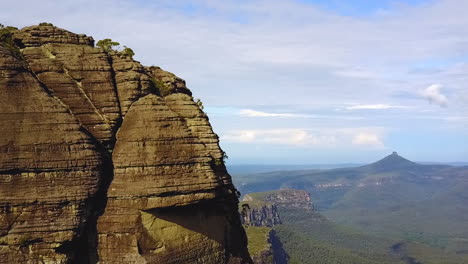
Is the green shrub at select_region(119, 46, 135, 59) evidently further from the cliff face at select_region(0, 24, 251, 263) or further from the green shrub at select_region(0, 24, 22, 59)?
the green shrub at select_region(0, 24, 22, 59)

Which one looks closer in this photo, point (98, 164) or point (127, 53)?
point (98, 164)

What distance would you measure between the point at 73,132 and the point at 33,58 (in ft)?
21.9

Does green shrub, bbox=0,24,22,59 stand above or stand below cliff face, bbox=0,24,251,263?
above

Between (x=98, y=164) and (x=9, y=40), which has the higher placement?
(x=9, y=40)

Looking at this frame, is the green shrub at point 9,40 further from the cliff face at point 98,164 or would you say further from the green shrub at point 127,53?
the green shrub at point 127,53

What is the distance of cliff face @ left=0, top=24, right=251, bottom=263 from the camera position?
89.8ft

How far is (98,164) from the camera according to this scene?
29250 mm

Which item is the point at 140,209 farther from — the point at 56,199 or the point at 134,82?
the point at 134,82

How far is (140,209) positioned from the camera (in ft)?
98.1

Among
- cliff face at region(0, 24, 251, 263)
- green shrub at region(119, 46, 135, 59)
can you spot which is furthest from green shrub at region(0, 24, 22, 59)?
green shrub at region(119, 46, 135, 59)

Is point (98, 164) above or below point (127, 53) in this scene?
below

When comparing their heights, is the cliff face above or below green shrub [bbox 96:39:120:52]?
below

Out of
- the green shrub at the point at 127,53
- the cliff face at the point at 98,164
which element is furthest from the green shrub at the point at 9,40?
the green shrub at the point at 127,53

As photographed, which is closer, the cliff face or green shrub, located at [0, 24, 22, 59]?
the cliff face
